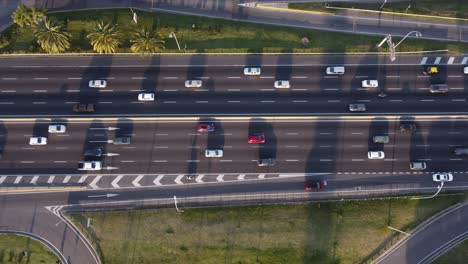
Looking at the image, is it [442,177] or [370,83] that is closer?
[442,177]

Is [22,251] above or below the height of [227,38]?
below

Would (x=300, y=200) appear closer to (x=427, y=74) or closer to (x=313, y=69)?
(x=313, y=69)

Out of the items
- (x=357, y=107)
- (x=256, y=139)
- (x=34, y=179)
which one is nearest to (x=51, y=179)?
(x=34, y=179)

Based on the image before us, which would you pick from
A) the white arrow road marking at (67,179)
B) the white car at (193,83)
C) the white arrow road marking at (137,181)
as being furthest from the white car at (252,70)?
the white arrow road marking at (67,179)

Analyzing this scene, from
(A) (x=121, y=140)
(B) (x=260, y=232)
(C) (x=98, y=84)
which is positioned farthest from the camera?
(C) (x=98, y=84)

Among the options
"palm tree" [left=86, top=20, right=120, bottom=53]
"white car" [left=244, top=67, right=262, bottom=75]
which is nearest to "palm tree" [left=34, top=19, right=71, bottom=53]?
"palm tree" [left=86, top=20, right=120, bottom=53]

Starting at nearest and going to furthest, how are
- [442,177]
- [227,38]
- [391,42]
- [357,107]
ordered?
[442,177], [391,42], [357,107], [227,38]

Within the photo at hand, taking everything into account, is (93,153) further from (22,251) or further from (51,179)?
(22,251)

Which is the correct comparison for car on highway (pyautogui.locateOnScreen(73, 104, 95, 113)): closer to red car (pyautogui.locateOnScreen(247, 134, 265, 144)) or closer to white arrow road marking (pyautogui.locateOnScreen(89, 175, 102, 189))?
white arrow road marking (pyautogui.locateOnScreen(89, 175, 102, 189))
